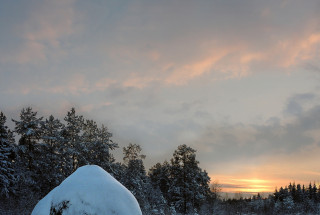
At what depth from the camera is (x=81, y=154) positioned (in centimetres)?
3080

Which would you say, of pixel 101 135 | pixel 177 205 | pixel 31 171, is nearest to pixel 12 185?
pixel 31 171

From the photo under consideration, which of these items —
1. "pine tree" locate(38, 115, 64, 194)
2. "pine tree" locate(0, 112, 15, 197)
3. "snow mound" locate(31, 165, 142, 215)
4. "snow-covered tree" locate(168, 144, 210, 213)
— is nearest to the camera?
"snow mound" locate(31, 165, 142, 215)

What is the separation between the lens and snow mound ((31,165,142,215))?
288 inches

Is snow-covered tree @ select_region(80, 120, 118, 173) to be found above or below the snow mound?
above

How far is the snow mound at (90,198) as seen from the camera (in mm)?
7305

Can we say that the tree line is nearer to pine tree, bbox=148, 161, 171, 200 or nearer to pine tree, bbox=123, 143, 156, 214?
pine tree, bbox=123, 143, 156, 214

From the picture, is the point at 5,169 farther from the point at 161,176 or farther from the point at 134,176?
the point at 161,176

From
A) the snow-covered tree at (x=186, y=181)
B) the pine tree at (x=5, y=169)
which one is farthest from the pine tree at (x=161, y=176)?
the pine tree at (x=5, y=169)

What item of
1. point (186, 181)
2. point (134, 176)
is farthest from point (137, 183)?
point (186, 181)

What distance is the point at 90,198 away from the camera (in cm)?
746

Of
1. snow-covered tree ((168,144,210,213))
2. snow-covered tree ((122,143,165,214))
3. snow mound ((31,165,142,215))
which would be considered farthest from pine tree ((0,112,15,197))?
snow-covered tree ((168,144,210,213))

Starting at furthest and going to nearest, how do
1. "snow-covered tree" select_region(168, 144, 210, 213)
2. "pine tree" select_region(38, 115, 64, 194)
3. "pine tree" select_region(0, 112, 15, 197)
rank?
"snow-covered tree" select_region(168, 144, 210, 213) → "pine tree" select_region(38, 115, 64, 194) → "pine tree" select_region(0, 112, 15, 197)

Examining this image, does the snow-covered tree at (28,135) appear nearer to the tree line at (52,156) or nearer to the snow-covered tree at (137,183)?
the tree line at (52,156)

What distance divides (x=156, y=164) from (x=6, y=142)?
42876 mm
